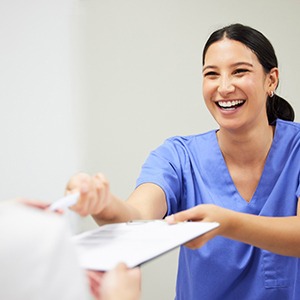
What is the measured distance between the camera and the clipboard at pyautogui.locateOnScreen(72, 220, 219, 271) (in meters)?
0.67

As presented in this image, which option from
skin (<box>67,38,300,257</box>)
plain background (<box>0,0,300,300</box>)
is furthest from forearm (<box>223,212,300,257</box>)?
plain background (<box>0,0,300,300</box>)

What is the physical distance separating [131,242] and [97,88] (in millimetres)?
1080

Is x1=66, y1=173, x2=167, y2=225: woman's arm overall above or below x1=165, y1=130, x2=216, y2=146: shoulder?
below

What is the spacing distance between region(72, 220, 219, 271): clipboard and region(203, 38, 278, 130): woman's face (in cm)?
42

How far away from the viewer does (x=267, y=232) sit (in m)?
0.99

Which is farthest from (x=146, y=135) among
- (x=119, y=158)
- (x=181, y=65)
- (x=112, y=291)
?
(x=112, y=291)

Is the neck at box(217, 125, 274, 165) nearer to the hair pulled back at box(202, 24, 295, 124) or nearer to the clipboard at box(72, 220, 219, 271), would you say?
the hair pulled back at box(202, 24, 295, 124)

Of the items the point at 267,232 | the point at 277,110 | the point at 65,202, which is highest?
the point at 277,110

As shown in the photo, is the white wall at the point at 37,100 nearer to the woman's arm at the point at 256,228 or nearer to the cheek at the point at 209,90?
the cheek at the point at 209,90

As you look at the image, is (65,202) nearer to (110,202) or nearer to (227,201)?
(110,202)

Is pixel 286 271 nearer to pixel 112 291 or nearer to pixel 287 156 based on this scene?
pixel 287 156

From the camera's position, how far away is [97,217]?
0.93 m

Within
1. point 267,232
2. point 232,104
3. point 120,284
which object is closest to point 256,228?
point 267,232

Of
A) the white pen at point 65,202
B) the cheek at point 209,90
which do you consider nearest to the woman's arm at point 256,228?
the white pen at point 65,202
